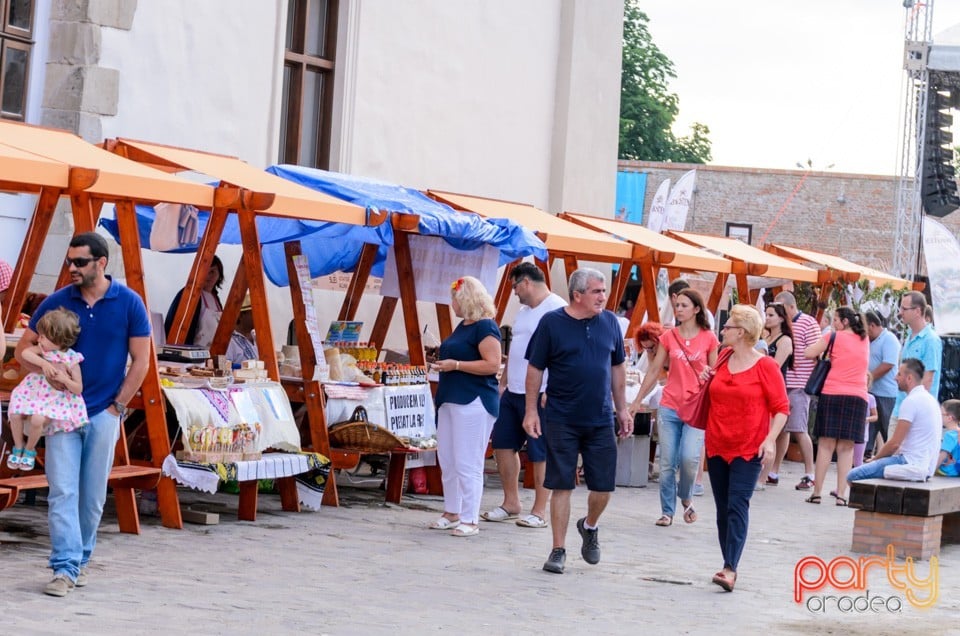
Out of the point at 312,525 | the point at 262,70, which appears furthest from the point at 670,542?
the point at 262,70

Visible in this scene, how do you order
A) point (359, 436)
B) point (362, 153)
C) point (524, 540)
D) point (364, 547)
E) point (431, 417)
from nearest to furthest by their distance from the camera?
point (364, 547) < point (524, 540) < point (359, 436) < point (431, 417) < point (362, 153)

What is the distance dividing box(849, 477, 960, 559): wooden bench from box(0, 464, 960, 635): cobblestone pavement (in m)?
0.20

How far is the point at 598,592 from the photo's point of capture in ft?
25.8

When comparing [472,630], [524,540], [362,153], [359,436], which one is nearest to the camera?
[472,630]

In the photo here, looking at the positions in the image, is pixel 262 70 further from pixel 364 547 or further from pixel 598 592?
pixel 598 592

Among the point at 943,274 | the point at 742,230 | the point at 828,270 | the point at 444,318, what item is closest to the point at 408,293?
the point at 444,318

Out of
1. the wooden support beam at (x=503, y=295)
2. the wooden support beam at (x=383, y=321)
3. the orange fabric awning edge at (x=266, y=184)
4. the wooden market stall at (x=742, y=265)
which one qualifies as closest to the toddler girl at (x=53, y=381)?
the orange fabric awning edge at (x=266, y=184)

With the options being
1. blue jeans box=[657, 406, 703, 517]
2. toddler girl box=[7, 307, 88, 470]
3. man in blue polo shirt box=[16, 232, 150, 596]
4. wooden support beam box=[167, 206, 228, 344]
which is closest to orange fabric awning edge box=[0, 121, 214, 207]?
wooden support beam box=[167, 206, 228, 344]

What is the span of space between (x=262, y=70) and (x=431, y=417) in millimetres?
4431

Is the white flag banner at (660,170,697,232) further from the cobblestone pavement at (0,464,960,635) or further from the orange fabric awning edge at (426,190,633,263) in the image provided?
the cobblestone pavement at (0,464,960,635)

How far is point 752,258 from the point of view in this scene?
17.9m

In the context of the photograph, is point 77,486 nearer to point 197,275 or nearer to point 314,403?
point 197,275

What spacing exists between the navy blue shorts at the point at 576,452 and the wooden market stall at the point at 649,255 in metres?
6.51

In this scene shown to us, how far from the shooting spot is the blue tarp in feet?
36.6
